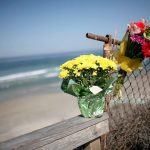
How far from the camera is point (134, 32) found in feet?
7.02

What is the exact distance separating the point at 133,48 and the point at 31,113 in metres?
9.04

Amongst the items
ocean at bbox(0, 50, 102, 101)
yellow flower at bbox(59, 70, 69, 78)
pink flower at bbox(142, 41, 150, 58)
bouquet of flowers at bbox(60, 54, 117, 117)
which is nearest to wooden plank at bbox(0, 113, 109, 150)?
bouquet of flowers at bbox(60, 54, 117, 117)

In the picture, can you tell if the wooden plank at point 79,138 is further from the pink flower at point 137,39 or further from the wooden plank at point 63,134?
the pink flower at point 137,39

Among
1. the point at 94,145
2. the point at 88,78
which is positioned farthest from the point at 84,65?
the point at 94,145

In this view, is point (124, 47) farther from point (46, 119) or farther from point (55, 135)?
point (46, 119)

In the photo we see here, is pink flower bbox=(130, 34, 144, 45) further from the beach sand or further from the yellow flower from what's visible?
the beach sand

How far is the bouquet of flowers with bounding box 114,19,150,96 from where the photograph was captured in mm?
2113

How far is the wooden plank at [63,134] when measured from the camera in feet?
5.86

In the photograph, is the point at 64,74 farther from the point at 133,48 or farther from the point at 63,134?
the point at 133,48

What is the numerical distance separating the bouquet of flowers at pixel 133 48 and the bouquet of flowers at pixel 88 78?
0.20 m

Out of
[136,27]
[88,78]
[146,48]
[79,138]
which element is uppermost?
[136,27]

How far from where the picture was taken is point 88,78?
209 cm

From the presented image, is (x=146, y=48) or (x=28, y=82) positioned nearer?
(x=146, y=48)

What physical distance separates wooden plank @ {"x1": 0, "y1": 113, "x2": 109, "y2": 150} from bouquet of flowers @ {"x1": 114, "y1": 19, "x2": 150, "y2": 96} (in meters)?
0.45
